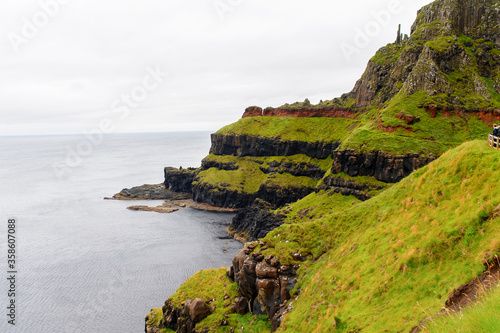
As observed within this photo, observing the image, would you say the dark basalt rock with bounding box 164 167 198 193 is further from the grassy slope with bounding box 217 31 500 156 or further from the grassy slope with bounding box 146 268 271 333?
the grassy slope with bounding box 146 268 271 333

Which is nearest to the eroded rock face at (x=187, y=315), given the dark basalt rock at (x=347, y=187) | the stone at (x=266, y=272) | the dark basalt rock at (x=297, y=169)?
the stone at (x=266, y=272)

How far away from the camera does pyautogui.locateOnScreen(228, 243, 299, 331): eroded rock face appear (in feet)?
112

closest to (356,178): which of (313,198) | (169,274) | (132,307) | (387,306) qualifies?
(313,198)

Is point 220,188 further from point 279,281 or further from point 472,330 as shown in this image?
point 472,330

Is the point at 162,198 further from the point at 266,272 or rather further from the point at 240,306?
the point at 266,272

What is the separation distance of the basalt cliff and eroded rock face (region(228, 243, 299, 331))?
142mm

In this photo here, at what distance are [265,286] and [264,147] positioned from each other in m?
121

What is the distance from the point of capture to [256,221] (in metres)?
89.4

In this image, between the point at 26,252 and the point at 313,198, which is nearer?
the point at 26,252

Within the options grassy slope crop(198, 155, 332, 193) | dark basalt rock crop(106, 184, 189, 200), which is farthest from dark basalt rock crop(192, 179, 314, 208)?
dark basalt rock crop(106, 184, 189, 200)

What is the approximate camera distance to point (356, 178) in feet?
287

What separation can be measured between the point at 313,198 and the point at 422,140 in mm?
32749

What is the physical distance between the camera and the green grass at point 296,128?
5453 inches

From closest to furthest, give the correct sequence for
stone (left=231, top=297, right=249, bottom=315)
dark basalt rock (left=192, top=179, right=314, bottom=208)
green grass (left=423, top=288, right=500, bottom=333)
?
green grass (left=423, top=288, right=500, bottom=333), stone (left=231, top=297, right=249, bottom=315), dark basalt rock (left=192, top=179, right=314, bottom=208)
